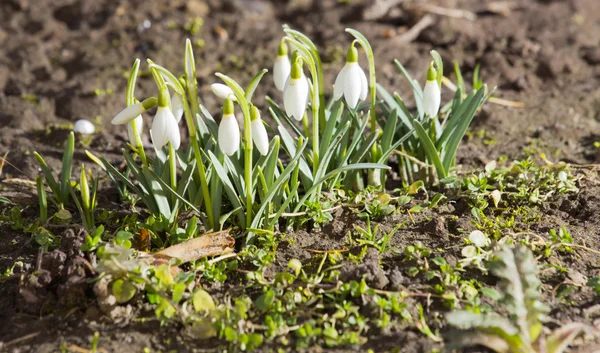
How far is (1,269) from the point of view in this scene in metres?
2.46

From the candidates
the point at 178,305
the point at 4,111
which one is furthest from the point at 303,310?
the point at 4,111

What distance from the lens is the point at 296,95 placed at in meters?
2.27

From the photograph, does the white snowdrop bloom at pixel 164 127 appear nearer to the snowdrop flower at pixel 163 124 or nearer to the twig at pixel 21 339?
the snowdrop flower at pixel 163 124

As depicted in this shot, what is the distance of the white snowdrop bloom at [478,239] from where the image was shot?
7.68ft

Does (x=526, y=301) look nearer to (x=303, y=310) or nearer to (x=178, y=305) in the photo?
(x=303, y=310)

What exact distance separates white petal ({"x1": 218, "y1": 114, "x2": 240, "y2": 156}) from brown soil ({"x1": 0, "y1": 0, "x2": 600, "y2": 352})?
0.50 metres

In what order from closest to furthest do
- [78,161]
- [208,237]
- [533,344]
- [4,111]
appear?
1. [533,344]
2. [208,237]
3. [78,161]
4. [4,111]

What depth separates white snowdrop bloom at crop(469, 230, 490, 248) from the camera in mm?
2342

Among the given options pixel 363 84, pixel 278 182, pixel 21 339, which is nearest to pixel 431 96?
pixel 363 84

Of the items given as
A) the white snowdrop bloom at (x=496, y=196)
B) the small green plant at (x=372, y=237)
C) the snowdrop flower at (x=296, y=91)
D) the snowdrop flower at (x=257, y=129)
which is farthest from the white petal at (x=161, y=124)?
the white snowdrop bloom at (x=496, y=196)

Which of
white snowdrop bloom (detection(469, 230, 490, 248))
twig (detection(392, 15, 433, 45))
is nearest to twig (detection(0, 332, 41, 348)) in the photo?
white snowdrop bloom (detection(469, 230, 490, 248))

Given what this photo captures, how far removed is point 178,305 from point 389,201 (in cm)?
95

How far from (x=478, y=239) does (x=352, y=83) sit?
2.26 ft

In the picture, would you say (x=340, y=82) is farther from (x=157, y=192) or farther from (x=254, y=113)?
(x=157, y=192)
